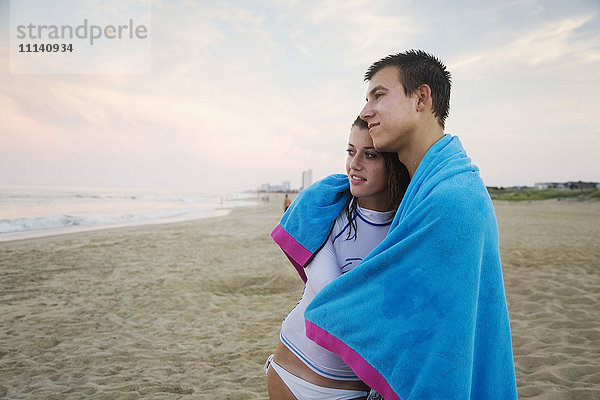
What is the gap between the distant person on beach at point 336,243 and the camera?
1463mm

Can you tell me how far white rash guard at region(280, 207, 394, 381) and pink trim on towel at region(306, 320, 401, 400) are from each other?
0.79ft

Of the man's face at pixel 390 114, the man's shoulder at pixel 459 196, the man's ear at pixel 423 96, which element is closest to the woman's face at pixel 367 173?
the man's face at pixel 390 114

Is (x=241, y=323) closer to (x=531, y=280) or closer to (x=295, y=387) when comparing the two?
(x=295, y=387)

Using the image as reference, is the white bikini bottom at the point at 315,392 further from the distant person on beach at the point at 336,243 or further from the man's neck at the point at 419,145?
the man's neck at the point at 419,145

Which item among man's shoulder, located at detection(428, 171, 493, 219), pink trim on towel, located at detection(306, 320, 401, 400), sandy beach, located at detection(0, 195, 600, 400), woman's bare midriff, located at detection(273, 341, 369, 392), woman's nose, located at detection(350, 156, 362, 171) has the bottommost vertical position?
sandy beach, located at detection(0, 195, 600, 400)

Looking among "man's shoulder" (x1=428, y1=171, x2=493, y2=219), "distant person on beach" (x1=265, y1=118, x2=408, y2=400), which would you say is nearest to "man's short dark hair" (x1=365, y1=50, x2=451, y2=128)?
"distant person on beach" (x1=265, y1=118, x2=408, y2=400)

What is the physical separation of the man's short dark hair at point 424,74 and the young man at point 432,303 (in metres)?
0.22

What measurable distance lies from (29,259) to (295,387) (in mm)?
10185

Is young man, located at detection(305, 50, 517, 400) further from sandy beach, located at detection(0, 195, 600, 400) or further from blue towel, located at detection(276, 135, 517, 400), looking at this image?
sandy beach, located at detection(0, 195, 600, 400)

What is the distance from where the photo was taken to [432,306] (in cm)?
103

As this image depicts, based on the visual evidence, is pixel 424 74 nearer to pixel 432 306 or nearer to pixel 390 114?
pixel 390 114

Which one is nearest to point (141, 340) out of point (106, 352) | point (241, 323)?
point (106, 352)

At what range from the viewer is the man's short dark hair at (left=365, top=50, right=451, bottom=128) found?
1.36 meters

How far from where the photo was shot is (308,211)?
1.62 meters
